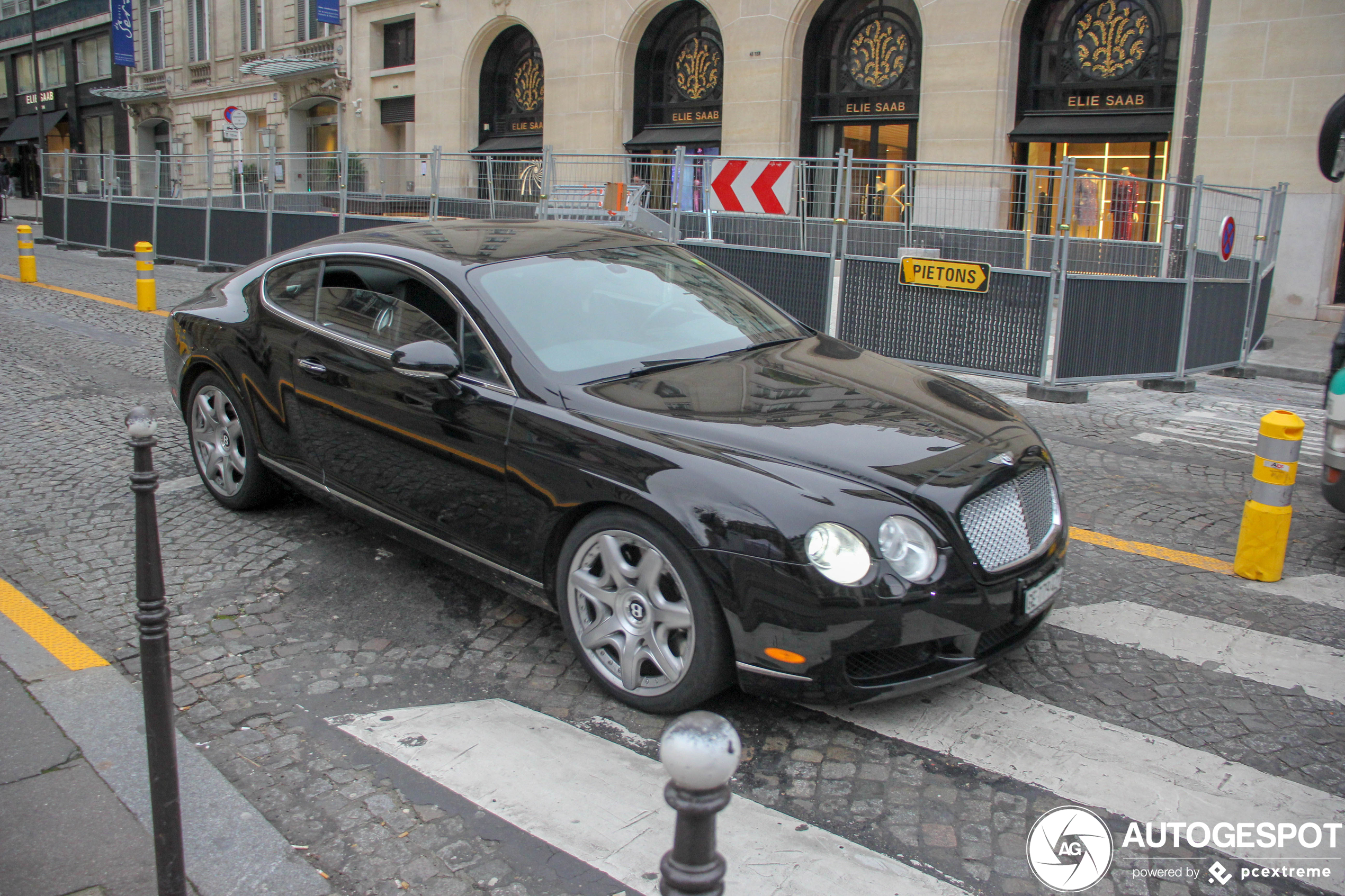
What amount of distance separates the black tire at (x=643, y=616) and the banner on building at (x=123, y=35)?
49.6 meters

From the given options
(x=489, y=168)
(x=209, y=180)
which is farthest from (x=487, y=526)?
(x=209, y=180)

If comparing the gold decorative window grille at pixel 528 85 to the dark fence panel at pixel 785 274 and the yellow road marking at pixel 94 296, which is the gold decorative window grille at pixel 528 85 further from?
the dark fence panel at pixel 785 274

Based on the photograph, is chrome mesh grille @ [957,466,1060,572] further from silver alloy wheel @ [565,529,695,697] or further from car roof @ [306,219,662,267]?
car roof @ [306,219,662,267]

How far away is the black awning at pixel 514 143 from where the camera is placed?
92.7ft

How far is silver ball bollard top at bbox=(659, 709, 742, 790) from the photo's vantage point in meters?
1.54

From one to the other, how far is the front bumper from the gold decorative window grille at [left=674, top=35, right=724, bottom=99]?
2277cm

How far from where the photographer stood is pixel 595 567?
3.50 metres

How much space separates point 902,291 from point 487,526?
6935 mm

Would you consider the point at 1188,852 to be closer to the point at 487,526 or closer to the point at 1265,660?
the point at 1265,660

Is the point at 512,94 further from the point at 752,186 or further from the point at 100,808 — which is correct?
the point at 100,808

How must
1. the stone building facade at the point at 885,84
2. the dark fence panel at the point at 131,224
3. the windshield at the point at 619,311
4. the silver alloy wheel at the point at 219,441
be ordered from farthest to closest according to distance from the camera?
the dark fence panel at the point at 131,224
the stone building facade at the point at 885,84
the silver alloy wheel at the point at 219,441
the windshield at the point at 619,311

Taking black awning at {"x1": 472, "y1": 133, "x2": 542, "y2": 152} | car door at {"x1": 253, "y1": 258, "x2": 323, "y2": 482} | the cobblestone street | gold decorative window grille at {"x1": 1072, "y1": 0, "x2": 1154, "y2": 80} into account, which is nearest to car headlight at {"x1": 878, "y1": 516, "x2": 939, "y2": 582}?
the cobblestone street

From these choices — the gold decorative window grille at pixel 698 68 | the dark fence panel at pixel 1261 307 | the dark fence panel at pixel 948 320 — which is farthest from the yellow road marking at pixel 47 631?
the gold decorative window grille at pixel 698 68

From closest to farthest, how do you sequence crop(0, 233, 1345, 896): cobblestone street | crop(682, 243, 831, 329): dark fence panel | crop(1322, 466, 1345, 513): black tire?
1. crop(0, 233, 1345, 896): cobblestone street
2. crop(1322, 466, 1345, 513): black tire
3. crop(682, 243, 831, 329): dark fence panel
